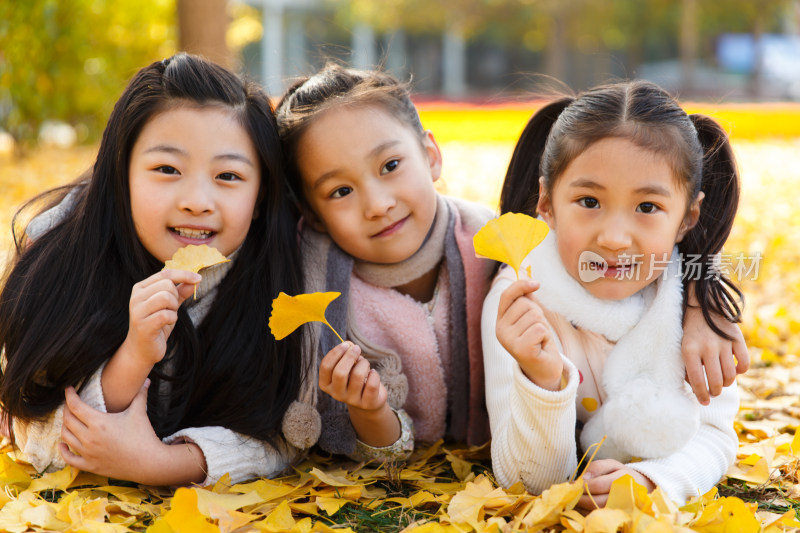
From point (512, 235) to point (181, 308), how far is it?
0.90 meters

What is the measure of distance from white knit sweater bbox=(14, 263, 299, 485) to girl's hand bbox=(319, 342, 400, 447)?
26 centimetres

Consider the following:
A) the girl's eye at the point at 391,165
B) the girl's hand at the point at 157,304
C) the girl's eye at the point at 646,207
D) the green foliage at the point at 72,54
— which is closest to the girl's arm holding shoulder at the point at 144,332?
the girl's hand at the point at 157,304

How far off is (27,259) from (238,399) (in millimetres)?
665

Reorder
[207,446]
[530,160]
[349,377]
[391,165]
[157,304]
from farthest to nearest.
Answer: [530,160] < [391,165] < [207,446] < [349,377] < [157,304]

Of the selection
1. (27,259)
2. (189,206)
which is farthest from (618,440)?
(27,259)

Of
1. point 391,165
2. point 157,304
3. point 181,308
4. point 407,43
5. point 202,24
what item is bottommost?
point 181,308

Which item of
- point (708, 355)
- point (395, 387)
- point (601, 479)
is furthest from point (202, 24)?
point (601, 479)

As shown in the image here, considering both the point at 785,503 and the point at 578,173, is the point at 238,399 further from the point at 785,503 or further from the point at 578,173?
the point at 785,503

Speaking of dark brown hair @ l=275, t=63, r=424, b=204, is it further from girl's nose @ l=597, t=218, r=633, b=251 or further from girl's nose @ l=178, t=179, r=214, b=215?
girl's nose @ l=597, t=218, r=633, b=251

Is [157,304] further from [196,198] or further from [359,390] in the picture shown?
[359,390]

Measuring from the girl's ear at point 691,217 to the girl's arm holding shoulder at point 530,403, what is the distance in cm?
51

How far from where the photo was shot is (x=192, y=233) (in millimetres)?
1969

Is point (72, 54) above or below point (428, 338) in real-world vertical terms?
above

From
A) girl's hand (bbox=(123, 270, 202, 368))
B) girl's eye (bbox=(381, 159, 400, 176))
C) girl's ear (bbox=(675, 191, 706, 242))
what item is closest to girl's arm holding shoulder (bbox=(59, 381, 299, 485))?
girl's hand (bbox=(123, 270, 202, 368))
